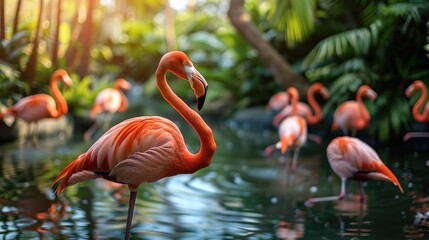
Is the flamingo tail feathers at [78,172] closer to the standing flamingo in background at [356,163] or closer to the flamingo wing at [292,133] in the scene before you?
the standing flamingo in background at [356,163]

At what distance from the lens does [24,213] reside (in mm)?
4199

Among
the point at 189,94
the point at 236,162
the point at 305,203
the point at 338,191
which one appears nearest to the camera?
the point at 305,203

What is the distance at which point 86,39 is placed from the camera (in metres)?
10.7

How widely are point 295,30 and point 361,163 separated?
4878mm

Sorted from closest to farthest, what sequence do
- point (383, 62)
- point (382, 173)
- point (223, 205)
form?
1. point (382, 173)
2. point (223, 205)
3. point (383, 62)

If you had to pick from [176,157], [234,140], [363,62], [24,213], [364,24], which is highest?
[364,24]

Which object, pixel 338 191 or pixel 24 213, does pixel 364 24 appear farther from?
pixel 24 213

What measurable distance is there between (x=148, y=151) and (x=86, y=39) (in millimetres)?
8010

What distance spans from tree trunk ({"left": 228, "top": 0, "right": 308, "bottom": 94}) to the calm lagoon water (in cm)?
329

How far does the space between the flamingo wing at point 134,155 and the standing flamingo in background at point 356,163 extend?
66.4 inches

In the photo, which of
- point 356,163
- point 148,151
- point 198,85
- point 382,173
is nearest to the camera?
point 198,85

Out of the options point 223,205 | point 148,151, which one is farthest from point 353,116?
point 148,151

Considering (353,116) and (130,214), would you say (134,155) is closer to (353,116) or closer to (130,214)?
(130,214)

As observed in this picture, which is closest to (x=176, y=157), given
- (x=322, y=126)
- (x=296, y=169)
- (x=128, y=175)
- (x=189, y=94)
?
(x=128, y=175)
